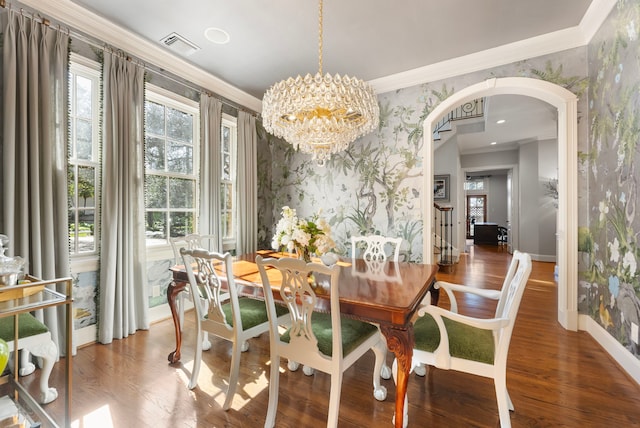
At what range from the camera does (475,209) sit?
13.1 m

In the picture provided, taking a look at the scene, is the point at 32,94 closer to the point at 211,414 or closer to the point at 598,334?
the point at 211,414

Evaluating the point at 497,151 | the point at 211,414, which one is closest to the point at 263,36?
the point at 211,414

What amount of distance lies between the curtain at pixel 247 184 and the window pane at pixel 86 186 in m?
1.69

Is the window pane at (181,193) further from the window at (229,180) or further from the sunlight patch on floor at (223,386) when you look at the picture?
the sunlight patch on floor at (223,386)

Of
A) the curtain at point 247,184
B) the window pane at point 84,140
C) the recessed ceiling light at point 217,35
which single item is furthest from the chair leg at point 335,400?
the recessed ceiling light at point 217,35

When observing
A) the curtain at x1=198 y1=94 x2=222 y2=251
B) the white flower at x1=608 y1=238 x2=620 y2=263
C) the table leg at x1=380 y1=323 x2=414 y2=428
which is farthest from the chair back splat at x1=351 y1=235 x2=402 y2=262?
the curtain at x1=198 y1=94 x2=222 y2=251

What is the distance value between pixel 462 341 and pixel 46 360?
237cm

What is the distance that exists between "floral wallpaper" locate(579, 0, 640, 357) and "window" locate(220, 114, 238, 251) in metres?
3.86

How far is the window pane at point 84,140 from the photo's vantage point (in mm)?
2535

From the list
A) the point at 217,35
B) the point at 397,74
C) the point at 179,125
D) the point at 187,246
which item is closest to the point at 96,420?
the point at 187,246

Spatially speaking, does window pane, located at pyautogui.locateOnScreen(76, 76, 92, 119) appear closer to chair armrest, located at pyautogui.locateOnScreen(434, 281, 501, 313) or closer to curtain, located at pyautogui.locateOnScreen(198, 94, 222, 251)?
curtain, located at pyautogui.locateOnScreen(198, 94, 222, 251)

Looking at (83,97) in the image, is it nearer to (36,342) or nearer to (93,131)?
(93,131)

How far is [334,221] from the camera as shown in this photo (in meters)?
4.11

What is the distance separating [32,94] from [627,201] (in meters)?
4.39
